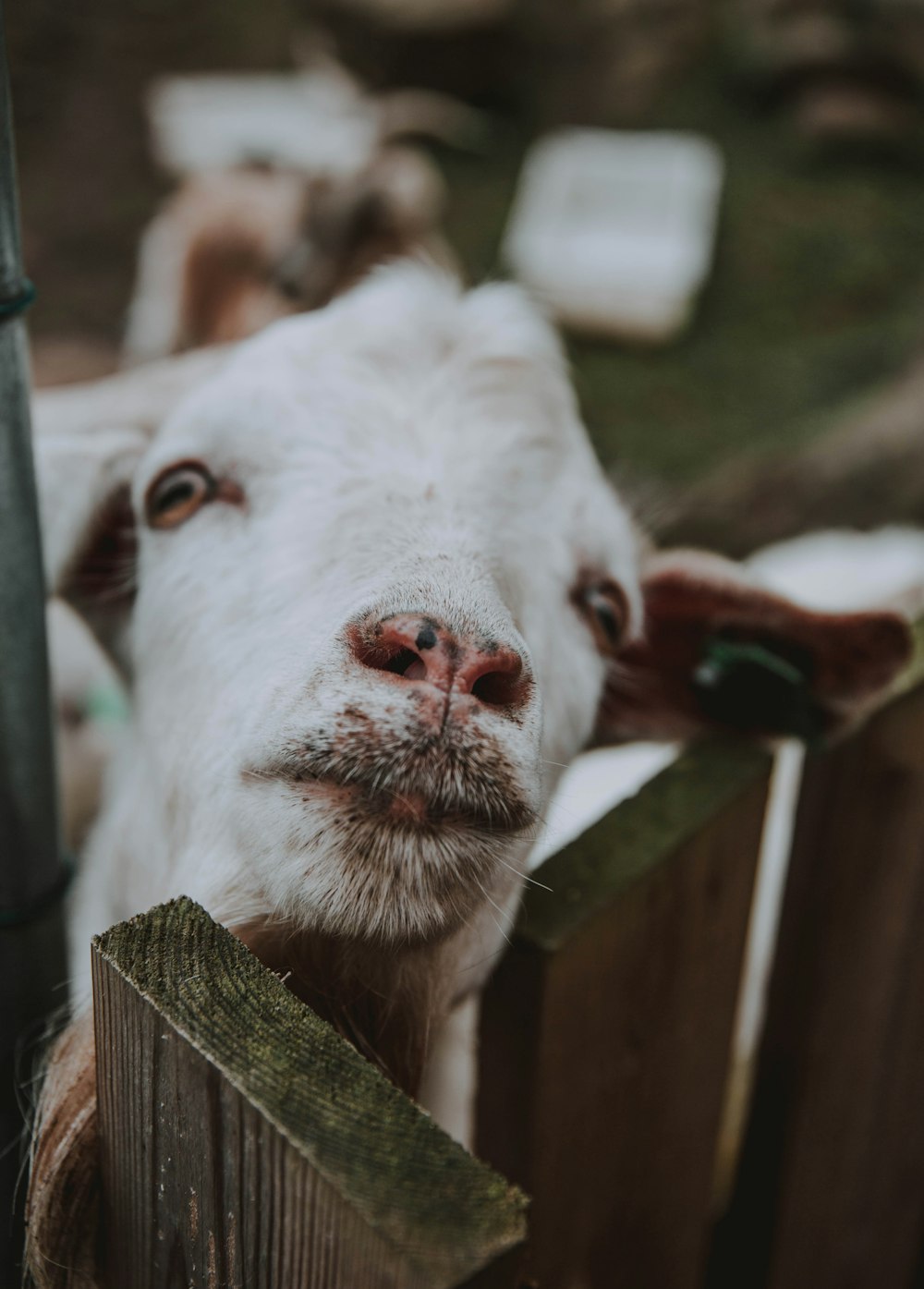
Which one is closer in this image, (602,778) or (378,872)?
(378,872)

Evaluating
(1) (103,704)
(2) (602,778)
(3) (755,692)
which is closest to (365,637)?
(3) (755,692)

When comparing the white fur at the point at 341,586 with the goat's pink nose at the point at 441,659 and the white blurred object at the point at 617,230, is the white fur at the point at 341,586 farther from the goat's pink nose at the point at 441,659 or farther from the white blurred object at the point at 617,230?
the white blurred object at the point at 617,230

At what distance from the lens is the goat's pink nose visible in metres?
1.33

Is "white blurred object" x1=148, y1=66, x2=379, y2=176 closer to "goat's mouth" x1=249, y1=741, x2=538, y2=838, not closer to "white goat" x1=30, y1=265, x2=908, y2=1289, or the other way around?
"white goat" x1=30, y1=265, x2=908, y2=1289

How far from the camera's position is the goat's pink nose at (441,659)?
133 cm

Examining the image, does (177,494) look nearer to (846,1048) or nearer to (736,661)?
(736,661)

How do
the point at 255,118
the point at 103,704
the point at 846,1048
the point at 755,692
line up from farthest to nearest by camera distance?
the point at 255,118 < the point at 103,704 < the point at 846,1048 < the point at 755,692

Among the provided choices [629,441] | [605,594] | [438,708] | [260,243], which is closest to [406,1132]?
[438,708]

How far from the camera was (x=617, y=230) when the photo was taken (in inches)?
384

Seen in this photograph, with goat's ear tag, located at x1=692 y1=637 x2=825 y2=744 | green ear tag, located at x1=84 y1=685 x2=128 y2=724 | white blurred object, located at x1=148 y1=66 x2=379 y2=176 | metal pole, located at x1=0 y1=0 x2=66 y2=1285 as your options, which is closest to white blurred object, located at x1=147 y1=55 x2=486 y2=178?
white blurred object, located at x1=148 y1=66 x2=379 y2=176

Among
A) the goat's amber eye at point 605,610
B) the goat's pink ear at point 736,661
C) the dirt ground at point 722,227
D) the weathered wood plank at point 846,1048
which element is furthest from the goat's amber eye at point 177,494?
the dirt ground at point 722,227

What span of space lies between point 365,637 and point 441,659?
0.34ft

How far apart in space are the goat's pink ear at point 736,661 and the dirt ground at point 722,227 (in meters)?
4.32

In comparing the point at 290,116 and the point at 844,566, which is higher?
the point at 290,116
